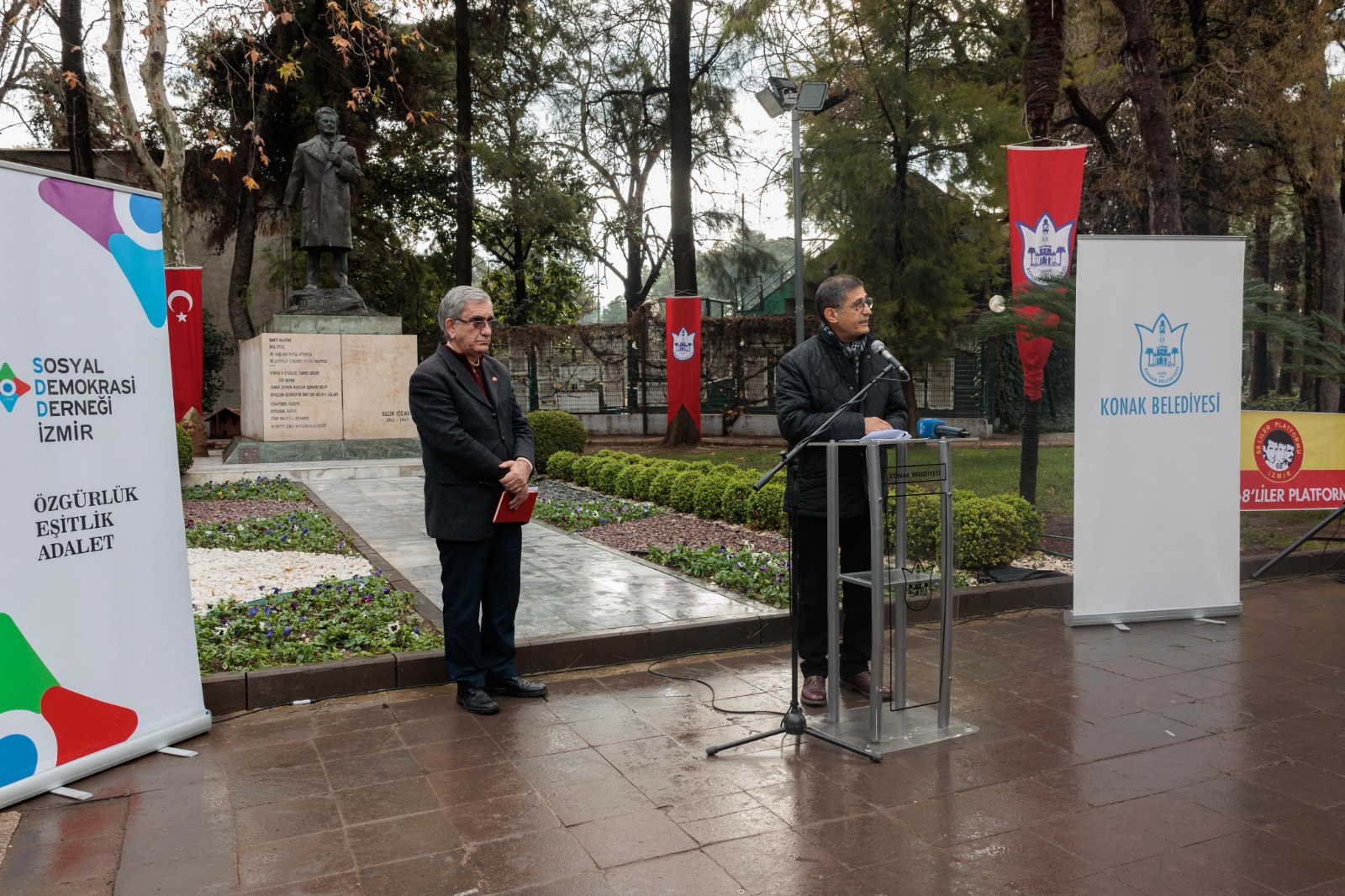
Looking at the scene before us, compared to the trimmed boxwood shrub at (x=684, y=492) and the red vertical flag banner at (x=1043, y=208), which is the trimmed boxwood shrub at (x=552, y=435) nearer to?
the trimmed boxwood shrub at (x=684, y=492)

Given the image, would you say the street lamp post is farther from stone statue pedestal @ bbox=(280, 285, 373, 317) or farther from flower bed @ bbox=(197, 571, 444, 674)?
flower bed @ bbox=(197, 571, 444, 674)

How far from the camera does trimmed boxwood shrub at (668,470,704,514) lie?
11.1 metres

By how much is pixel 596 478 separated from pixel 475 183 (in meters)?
16.4

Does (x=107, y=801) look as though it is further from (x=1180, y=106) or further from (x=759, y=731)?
(x=1180, y=106)

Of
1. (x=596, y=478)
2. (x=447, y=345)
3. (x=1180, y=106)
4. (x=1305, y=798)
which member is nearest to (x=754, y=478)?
(x=596, y=478)

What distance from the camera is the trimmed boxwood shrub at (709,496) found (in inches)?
417

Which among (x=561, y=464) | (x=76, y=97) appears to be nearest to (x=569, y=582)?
(x=561, y=464)

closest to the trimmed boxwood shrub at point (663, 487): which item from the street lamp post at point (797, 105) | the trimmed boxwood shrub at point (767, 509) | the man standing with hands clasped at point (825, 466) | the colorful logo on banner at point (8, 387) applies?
the trimmed boxwood shrub at point (767, 509)

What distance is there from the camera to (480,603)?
5078 millimetres

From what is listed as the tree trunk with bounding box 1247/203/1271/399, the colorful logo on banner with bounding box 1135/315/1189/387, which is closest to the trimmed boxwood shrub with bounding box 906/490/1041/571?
the colorful logo on banner with bounding box 1135/315/1189/387

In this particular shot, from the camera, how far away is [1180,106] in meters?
18.2

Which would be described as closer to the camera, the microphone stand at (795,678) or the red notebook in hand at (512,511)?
the microphone stand at (795,678)

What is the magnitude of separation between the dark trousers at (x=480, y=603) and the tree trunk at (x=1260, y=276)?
840 inches

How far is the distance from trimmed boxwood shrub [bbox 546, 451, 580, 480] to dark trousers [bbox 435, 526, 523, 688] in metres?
9.84
